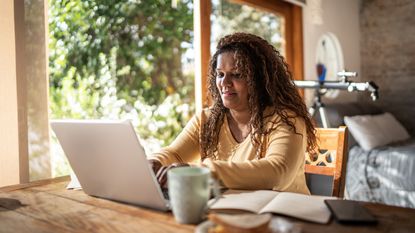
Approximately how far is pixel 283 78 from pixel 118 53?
180 centimetres

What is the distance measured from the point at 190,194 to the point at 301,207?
0.83 feet

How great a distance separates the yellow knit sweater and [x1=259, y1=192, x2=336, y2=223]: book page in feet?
0.40

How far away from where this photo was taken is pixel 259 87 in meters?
1.42

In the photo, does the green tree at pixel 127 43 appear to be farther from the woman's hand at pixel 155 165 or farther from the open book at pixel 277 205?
the open book at pixel 277 205

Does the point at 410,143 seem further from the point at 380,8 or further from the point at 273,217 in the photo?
the point at 273,217

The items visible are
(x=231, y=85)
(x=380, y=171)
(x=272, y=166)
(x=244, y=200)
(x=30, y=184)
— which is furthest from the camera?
(x=380, y=171)

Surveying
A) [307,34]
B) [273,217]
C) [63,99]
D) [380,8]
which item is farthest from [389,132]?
[273,217]

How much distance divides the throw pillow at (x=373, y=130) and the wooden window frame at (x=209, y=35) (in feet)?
2.09

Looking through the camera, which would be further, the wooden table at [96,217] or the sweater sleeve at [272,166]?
the sweater sleeve at [272,166]

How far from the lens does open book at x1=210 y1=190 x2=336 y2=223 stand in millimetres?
781

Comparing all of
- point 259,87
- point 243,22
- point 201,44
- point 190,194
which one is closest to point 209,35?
point 201,44

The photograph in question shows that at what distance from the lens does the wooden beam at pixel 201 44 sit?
2.51 metres

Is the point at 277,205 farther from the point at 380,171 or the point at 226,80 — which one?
the point at 380,171

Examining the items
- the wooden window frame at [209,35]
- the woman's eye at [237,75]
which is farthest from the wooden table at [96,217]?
the wooden window frame at [209,35]
